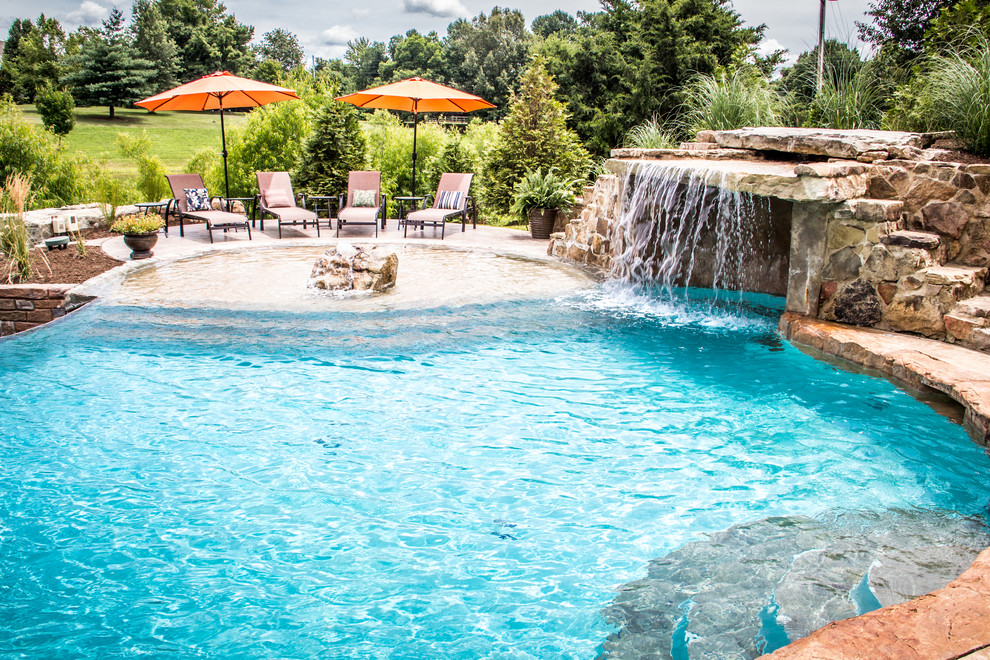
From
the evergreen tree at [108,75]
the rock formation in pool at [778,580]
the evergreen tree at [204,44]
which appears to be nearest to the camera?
the rock formation in pool at [778,580]

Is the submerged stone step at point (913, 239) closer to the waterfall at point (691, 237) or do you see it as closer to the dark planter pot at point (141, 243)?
the waterfall at point (691, 237)

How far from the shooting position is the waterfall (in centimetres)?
758

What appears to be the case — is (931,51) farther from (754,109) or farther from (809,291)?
(809,291)

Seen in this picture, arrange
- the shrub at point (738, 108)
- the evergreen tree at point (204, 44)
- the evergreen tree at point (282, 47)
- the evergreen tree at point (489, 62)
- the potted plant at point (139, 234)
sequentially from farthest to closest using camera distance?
the evergreen tree at point (282, 47) < the evergreen tree at point (489, 62) < the evergreen tree at point (204, 44) < the shrub at point (738, 108) < the potted plant at point (139, 234)

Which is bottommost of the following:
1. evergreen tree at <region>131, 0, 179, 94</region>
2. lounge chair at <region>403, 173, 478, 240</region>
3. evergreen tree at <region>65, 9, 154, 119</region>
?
lounge chair at <region>403, 173, 478, 240</region>

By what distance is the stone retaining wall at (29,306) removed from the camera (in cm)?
709

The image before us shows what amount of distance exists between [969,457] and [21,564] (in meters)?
5.29

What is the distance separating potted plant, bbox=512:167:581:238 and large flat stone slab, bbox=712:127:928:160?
379 centimetres

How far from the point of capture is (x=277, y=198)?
11094 mm

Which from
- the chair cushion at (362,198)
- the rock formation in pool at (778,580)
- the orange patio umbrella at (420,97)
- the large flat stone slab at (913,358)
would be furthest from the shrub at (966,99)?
the chair cushion at (362,198)

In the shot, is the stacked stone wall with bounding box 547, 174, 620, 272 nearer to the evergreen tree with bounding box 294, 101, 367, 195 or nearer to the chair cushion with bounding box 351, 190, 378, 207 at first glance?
the chair cushion with bounding box 351, 190, 378, 207

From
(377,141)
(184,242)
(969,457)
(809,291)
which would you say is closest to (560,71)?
(377,141)

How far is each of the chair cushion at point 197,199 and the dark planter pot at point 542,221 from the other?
16.5 feet

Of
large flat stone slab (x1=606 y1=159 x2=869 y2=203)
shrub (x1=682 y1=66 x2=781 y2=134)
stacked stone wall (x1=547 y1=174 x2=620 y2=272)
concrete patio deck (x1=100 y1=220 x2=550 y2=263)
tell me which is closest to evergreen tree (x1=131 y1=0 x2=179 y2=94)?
concrete patio deck (x1=100 y1=220 x2=550 y2=263)
